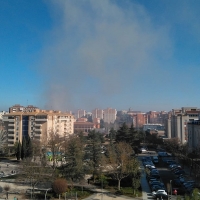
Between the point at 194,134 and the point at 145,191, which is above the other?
the point at 194,134

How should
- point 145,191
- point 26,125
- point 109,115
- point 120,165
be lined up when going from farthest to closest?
point 109,115 < point 26,125 < point 120,165 < point 145,191

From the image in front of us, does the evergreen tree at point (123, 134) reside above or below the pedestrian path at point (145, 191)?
above

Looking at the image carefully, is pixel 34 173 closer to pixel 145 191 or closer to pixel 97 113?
pixel 145 191

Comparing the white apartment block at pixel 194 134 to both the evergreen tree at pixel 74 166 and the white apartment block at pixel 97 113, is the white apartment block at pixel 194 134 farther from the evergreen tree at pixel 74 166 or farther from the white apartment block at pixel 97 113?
the white apartment block at pixel 97 113

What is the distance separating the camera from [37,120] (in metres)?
22.3

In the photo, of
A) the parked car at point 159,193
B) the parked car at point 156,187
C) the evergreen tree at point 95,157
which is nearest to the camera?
the parked car at point 159,193

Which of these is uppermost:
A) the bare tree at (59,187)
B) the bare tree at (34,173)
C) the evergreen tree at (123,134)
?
the evergreen tree at (123,134)

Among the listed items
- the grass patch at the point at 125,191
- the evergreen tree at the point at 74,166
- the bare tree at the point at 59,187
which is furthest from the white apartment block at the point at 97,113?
the bare tree at the point at 59,187

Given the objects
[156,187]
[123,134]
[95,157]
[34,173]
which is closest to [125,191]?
[156,187]

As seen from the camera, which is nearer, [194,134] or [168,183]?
[168,183]

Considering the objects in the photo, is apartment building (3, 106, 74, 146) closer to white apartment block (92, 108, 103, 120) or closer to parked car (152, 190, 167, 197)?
parked car (152, 190, 167, 197)

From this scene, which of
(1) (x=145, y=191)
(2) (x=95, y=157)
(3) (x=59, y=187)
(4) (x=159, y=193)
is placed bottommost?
(1) (x=145, y=191)

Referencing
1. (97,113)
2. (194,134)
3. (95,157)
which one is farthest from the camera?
(97,113)

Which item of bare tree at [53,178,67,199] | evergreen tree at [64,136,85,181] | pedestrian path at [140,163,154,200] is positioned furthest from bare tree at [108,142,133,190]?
bare tree at [53,178,67,199]
